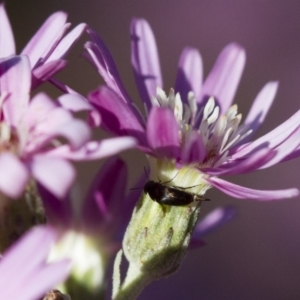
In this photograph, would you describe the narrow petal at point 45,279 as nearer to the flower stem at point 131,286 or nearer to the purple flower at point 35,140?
the purple flower at point 35,140

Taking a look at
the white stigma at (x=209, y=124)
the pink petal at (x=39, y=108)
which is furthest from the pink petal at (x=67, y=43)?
the white stigma at (x=209, y=124)

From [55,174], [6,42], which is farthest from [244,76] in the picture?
[55,174]

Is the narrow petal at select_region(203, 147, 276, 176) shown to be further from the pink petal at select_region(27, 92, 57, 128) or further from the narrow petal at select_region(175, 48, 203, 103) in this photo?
the narrow petal at select_region(175, 48, 203, 103)

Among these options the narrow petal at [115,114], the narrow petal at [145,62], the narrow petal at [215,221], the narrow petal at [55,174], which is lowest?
the narrow petal at [215,221]

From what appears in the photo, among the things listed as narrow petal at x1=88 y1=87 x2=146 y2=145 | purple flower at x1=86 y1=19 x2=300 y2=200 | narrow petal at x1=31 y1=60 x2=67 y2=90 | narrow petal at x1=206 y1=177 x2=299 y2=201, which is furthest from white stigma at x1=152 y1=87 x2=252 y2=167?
narrow petal at x1=31 y1=60 x2=67 y2=90

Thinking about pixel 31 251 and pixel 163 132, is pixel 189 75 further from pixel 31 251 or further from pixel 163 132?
pixel 31 251
